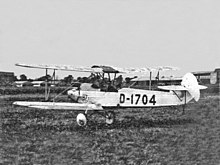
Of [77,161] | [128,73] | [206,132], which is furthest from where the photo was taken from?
[128,73]

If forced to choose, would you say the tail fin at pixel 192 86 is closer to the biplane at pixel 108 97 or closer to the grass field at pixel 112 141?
the biplane at pixel 108 97

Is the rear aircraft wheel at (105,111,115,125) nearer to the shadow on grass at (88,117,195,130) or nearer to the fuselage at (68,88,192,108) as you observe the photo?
the shadow on grass at (88,117,195,130)

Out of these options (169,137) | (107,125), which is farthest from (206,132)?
(107,125)

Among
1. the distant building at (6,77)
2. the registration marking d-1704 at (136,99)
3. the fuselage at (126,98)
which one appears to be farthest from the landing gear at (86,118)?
the distant building at (6,77)

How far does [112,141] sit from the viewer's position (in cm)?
784

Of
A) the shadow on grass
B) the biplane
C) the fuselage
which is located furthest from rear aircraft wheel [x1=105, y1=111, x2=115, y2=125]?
the fuselage

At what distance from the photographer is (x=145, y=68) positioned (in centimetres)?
1291

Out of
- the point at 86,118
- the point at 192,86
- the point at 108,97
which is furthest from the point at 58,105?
the point at 192,86

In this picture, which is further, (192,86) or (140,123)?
(192,86)

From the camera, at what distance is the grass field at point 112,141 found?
6160 millimetres

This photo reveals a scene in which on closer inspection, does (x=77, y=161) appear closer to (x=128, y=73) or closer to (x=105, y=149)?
(x=105, y=149)

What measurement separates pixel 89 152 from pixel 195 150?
1.93m

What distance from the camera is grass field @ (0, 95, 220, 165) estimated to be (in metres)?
6.16

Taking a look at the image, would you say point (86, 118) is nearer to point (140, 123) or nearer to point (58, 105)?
point (58, 105)
